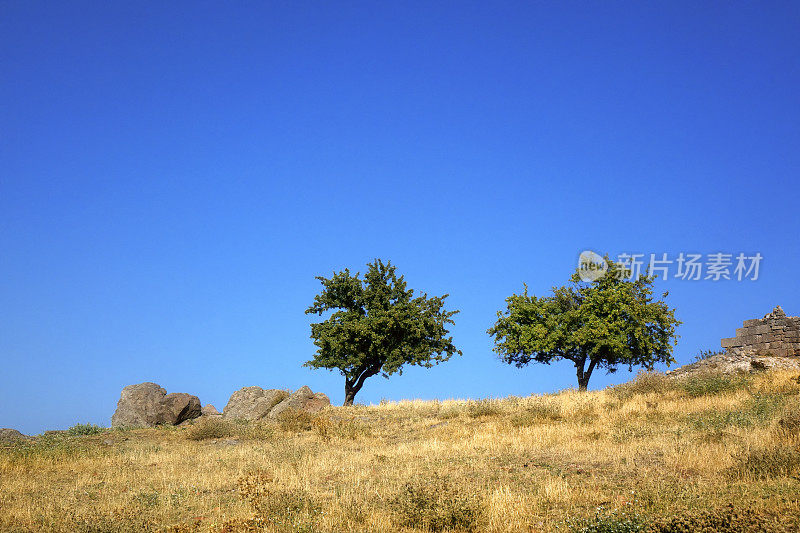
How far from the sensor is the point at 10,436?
93.9 ft

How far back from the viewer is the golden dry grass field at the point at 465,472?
975 cm

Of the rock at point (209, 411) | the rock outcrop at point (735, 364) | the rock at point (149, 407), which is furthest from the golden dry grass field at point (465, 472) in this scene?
the rock at point (209, 411)

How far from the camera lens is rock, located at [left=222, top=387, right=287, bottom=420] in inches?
1379

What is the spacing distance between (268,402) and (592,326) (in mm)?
23097

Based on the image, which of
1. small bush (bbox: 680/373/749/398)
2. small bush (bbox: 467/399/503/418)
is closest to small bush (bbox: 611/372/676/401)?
small bush (bbox: 680/373/749/398)

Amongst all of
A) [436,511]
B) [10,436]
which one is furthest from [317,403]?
[436,511]

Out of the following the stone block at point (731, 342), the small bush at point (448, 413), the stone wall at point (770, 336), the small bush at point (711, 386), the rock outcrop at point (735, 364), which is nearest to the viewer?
the small bush at point (711, 386)

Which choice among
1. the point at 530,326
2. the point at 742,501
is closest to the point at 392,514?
the point at 742,501

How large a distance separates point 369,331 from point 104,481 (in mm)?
23650

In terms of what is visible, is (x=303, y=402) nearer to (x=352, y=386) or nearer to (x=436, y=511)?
(x=352, y=386)

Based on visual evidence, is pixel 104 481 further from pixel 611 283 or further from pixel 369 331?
pixel 611 283

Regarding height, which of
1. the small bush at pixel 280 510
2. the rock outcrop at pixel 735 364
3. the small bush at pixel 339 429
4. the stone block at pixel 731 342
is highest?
the stone block at pixel 731 342

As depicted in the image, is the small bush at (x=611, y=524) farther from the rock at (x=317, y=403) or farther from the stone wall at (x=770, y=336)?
the stone wall at (x=770, y=336)

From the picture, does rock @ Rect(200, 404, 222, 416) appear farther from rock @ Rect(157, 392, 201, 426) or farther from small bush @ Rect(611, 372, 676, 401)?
small bush @ Rect(611, 372, 676, 401)
